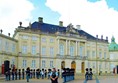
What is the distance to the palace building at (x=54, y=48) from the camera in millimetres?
56156

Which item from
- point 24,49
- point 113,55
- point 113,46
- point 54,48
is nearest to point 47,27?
point 54,48

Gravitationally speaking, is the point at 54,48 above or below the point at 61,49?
above

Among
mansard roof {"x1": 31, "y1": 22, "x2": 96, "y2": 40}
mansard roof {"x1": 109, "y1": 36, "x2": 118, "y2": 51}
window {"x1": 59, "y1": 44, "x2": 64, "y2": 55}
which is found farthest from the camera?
mansard roof {"x1": 109, "y1": 36, "x2": 118, "y2": 51}

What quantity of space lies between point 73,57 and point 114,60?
810 inches

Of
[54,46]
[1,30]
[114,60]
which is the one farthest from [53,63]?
[114,60]

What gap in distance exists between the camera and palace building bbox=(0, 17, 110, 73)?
56.2 m

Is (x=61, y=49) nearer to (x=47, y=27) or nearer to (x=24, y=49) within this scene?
(x=47, y=27)

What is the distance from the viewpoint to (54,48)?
205 feet

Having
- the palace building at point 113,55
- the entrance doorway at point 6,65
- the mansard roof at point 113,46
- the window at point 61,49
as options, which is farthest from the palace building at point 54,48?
the mansard roof at point 113,46

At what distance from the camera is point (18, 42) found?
56.1 metres

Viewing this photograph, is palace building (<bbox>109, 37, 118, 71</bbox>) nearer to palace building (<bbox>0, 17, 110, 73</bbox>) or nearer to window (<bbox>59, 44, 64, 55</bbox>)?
palace building (<bbox>0, 17, 110, 73</bbox>)

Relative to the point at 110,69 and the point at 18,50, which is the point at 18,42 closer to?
the point at 18,50

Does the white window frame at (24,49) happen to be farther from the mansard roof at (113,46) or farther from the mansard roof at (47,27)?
the mansard roof at (113,46)

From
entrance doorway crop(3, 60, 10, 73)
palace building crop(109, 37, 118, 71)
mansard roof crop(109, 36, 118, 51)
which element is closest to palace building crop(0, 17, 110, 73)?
entrance doorway crop(3, 60, 10, 73)
